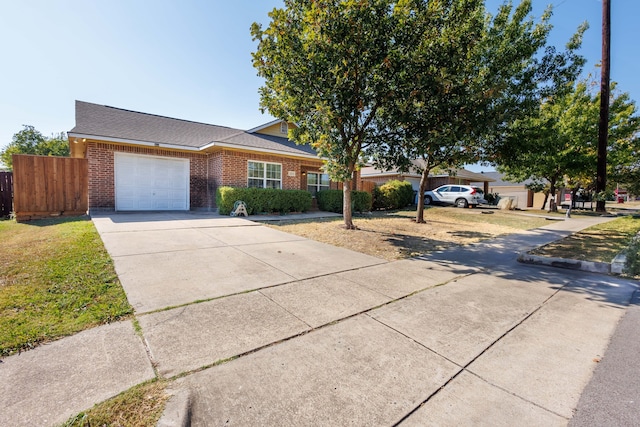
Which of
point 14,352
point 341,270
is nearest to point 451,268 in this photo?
point 341,270

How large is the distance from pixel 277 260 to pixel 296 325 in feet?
8.13

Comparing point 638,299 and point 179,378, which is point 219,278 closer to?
point 179,378

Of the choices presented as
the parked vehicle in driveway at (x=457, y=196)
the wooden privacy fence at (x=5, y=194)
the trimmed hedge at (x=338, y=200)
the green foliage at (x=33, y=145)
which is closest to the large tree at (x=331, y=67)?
the trimmed hedge at (x=338, y=200)

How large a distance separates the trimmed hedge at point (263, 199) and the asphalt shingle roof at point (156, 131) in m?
2.14

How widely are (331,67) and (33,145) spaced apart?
58344 mm

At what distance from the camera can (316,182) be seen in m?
16.4

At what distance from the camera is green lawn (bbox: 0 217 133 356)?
2672 millimetres

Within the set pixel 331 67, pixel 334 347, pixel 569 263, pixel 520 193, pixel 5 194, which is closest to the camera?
pixel 334 347

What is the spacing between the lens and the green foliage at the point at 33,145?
4000 centimetres

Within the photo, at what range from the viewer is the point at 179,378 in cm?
213

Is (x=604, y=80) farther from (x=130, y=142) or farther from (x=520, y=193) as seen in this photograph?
(x=520, y=193)

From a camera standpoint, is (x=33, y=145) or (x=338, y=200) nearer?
(x=338, y=200)

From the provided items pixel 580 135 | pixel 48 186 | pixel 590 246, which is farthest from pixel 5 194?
pixel 580 135

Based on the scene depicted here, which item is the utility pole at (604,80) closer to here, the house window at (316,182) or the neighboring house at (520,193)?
the house window at (316,182)
